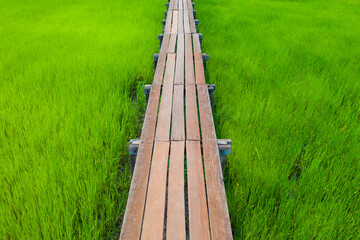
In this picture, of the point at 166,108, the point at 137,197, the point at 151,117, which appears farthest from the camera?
the point at 166,108

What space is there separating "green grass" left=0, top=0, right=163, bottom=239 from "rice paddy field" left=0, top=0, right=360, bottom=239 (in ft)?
0.04

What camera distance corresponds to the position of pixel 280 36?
172 inches

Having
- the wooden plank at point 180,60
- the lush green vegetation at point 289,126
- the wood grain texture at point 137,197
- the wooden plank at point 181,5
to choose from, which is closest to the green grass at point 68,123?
the wood grain texture at point 137,197

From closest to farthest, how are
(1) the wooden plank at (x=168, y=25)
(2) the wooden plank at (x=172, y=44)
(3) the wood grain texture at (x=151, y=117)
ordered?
1. (3) the wood grain texture at (x=151, y=117)
2. (2) the wooden plank at (x=172, y=44)
3. (1) the wooden plank at (x=168, y=25)

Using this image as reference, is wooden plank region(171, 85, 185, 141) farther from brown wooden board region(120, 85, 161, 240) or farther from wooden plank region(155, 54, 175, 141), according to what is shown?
brown wooden board region(120, 85, 161, 240)

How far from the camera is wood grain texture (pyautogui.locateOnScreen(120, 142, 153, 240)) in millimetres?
1021

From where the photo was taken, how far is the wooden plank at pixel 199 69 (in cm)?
229

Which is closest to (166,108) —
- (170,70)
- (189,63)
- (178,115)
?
(178,115)

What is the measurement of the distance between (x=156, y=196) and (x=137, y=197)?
0.30ft

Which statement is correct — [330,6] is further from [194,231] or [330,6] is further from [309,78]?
[194,231]

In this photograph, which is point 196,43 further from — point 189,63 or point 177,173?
point 177,173

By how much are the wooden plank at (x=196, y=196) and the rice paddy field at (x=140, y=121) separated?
301 mm

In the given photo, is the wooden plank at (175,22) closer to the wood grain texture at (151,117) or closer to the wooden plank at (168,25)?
the wooden plank at (168,25)

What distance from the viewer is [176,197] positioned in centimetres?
117
